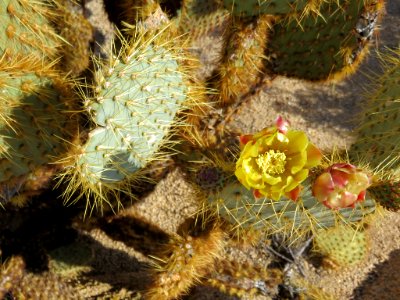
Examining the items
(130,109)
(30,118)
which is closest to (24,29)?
(30,118)

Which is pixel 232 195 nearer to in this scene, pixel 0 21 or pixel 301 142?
pixel 301 142

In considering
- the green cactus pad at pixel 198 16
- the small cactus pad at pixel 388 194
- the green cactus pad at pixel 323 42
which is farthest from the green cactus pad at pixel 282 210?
the green cactus pad at pixel 198 16

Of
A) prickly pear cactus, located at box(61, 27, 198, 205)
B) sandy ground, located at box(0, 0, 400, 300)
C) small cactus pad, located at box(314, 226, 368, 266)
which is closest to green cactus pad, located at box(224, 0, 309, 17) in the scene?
prickly pear cactus, located at box(61, 27, 198, 205)

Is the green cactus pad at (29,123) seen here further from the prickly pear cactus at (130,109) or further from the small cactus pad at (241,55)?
the small cactus pad at (241,55)

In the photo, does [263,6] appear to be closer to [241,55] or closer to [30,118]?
[241,55]

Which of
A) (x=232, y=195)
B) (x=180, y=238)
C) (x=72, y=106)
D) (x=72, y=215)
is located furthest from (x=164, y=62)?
(x=72, y=215)

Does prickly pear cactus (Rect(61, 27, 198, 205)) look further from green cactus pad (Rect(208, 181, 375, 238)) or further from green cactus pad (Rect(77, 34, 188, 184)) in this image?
green cactus pad (Rect(208, 181, 375, 238))
